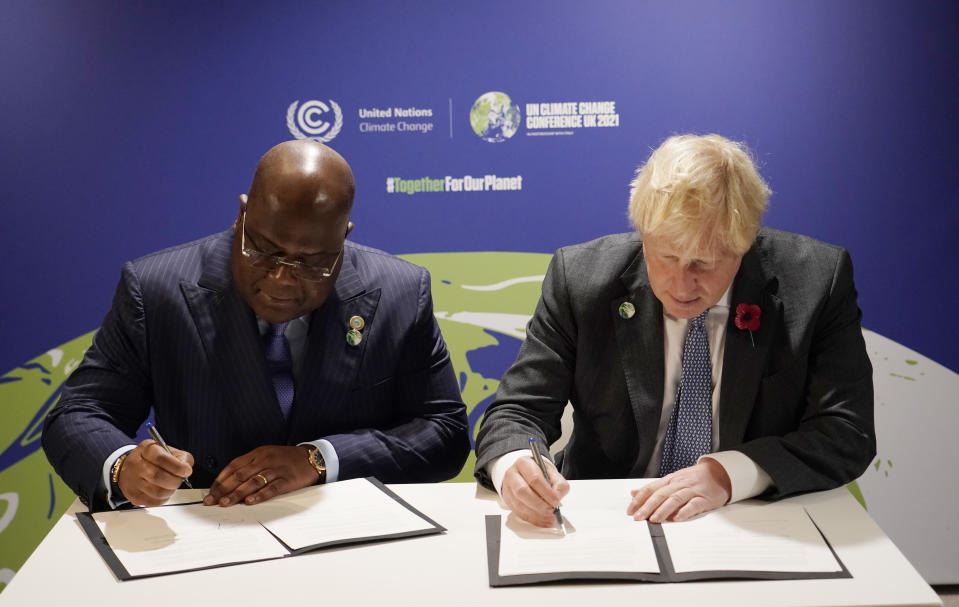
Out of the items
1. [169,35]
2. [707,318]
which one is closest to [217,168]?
[169,35]

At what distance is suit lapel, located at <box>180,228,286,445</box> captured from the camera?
219 cm

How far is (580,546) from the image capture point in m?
1.64

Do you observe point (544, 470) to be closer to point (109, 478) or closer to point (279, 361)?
point (279, 361)

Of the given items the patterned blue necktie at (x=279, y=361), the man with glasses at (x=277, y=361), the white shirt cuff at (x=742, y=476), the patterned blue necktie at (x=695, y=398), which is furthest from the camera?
the patterned blue necktie at (x=279, y=361)

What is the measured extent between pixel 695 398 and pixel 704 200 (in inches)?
19.7

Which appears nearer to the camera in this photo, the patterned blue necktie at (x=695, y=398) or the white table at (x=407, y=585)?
the white table at (x=407, y=585)

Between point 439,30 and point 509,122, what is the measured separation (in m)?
0.45

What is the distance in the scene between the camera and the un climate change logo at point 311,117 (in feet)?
11.8

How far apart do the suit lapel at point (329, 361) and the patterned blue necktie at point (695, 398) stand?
78 cm

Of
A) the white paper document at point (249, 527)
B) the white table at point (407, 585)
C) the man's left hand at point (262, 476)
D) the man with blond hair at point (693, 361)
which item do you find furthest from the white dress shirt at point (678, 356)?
the man's left hand at point (262, 476)

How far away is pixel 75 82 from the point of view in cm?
358

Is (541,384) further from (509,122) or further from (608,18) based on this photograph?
(608,18)

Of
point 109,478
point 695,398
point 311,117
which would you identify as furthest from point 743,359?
point 311,117

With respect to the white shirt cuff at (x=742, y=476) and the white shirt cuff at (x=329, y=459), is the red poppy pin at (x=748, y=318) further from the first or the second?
the white shirt cuff at (x=329, y=459)
